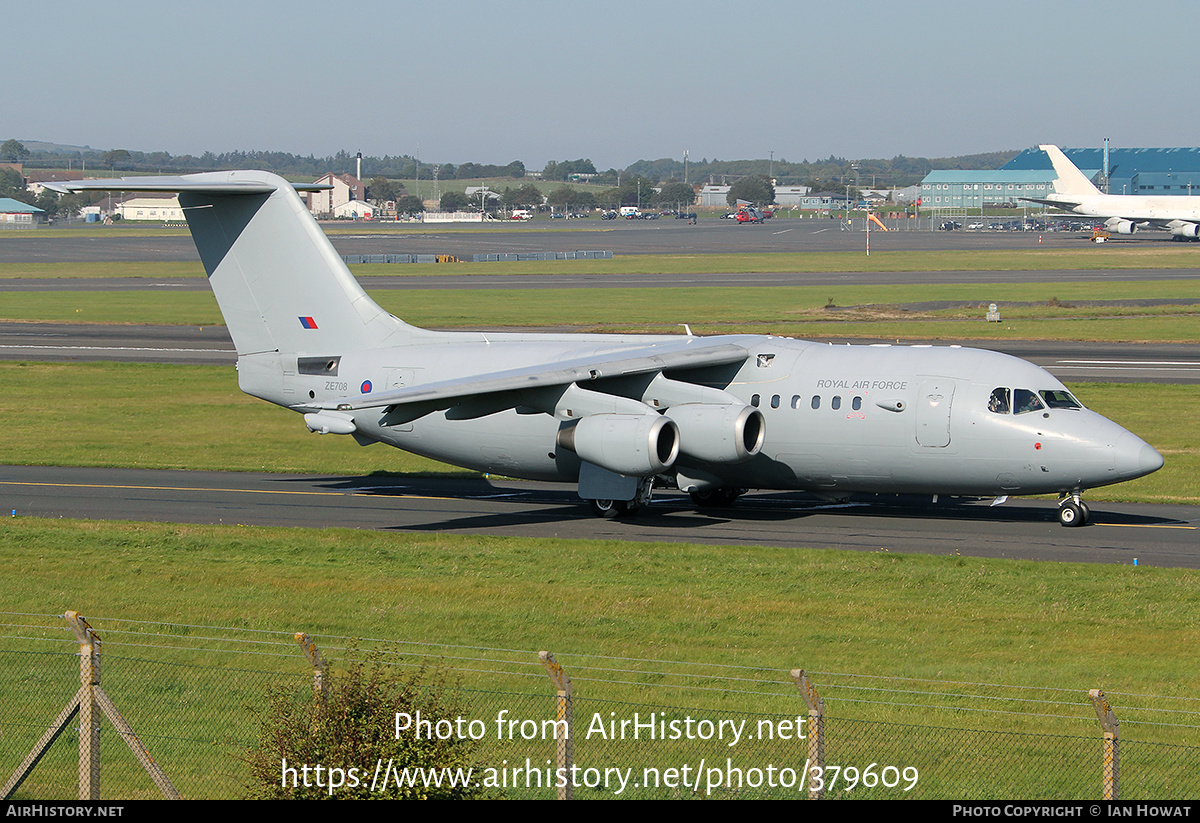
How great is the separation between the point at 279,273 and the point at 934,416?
15.0 metres

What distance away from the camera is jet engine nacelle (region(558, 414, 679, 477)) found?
26.4 meters

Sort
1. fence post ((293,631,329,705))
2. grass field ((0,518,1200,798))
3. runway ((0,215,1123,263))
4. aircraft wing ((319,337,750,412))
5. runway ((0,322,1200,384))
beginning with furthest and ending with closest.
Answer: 1. runway ((0,215,1123,263))
2. runway ((0,322,1200,384))
3. aircraft wing ((319,337,750,412))
4. grass field ((0,518,1200,798))
5. fence post ((293,631,329,705))

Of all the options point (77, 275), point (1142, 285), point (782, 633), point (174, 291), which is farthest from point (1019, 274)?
point (782, 633)

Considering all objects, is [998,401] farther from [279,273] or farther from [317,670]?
[317,670]

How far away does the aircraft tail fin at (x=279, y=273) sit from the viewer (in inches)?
1213

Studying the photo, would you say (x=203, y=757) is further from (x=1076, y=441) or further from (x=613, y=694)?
(x=1076, y=441)

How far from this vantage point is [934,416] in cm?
2617

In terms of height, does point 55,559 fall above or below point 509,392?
below

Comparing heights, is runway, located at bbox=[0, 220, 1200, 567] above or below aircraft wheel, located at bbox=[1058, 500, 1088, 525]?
below

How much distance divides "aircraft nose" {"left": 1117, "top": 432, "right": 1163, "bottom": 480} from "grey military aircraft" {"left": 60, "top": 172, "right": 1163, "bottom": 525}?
37mm

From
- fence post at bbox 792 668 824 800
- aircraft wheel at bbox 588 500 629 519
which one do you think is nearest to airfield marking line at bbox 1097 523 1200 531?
aircraft wheel at bbox 588 500 629 519

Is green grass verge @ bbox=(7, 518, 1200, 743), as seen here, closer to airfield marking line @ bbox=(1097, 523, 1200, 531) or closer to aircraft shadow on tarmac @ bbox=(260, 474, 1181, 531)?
aircraft shadow on tarmac @ bbox=(260, 474, 1181, 531)

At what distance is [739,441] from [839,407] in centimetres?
216

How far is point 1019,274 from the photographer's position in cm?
9981
